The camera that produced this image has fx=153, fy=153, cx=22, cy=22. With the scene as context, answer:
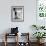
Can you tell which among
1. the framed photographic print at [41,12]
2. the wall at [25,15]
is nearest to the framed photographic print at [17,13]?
the wall at [25,15]

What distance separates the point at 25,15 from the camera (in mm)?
6988

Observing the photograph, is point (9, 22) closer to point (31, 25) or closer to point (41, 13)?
point (31, 25)

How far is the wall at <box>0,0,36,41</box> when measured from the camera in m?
6.95

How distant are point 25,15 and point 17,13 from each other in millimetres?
377

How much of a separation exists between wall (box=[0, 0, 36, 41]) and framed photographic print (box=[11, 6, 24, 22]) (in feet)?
0.45

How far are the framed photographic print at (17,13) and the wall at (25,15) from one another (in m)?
0.14

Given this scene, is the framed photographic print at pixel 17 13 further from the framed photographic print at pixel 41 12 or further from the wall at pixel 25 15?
the framed photographic print at pixel 41 12

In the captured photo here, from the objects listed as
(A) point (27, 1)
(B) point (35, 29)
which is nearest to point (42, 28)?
(B) point (35, 29)

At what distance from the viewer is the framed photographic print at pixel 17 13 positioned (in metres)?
6.95

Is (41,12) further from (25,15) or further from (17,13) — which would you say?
(17,13)

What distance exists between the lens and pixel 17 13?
6.97m

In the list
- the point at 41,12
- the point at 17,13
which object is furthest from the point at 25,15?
the point at 41,12

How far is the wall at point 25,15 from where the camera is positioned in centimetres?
695

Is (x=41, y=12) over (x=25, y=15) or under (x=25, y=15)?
over
